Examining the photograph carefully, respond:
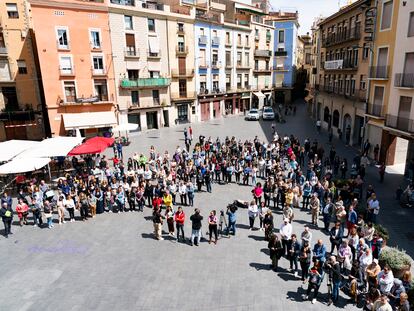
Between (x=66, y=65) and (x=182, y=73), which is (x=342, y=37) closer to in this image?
(x=182, y=73)

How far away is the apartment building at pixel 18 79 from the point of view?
105 feet

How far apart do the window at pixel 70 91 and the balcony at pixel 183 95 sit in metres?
12.3

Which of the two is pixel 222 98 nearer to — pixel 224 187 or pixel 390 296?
pixel 224 187

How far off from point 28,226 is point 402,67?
23.9 metres

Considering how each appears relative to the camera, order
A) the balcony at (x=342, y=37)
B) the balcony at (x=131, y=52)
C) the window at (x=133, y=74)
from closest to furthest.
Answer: the balcony at (x=342, y=37)
the balcony at (x=131, y=52)
the window at (x=133, y=74)

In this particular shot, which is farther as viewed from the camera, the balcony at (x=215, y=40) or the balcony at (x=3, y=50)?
the balcony at (x=215, y=40)

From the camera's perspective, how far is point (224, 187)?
1962cm

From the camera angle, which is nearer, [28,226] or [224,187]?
[28,226]

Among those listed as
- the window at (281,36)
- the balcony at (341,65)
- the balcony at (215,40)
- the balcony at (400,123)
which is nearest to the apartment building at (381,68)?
the balcony at (400,123)

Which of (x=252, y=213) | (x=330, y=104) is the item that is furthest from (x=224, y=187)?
(x=330, y=104)

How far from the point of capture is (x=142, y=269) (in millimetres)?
11453

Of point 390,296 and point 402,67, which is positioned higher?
point 402,67

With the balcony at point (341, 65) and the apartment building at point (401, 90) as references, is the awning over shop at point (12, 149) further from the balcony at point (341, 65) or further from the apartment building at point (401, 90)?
the balcony at point (341, 65)

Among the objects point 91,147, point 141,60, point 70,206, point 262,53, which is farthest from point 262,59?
point 70,206
